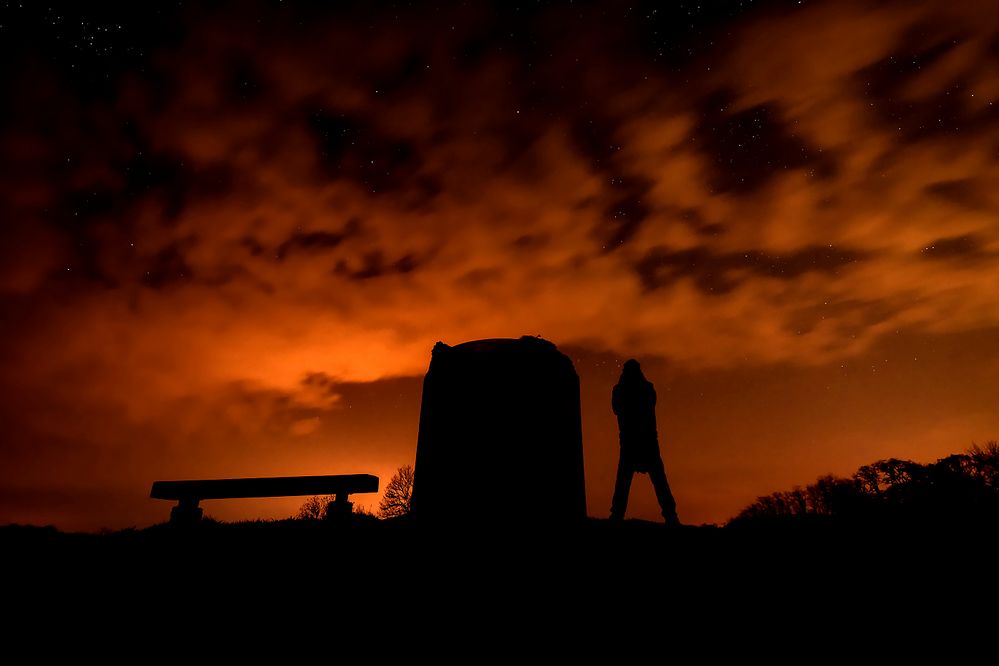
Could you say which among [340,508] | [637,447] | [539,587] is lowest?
[539,587]

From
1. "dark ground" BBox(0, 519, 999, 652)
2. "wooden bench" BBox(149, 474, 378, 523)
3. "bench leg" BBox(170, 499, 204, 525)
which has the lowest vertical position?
"dark ground" BBox(0, 519, 999, 652)

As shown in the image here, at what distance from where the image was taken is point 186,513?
7695 mm

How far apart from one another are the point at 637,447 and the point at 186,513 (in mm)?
6689

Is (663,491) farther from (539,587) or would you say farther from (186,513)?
(186,513)

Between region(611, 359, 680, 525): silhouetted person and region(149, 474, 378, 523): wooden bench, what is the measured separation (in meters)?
3.94

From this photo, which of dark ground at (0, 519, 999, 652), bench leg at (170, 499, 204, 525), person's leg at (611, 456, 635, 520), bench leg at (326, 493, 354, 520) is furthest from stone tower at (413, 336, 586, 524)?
bench leg at (170, 499, 204, 525)

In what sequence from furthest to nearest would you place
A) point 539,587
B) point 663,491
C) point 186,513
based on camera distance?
1. point 186,513
2. point 663,491
3. point 539,587

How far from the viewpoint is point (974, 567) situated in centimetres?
413

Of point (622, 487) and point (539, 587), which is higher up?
point (622, 487)

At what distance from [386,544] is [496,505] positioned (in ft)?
4.27

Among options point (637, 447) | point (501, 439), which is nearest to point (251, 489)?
point (501, 439)

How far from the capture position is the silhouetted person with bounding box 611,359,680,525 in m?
6.71

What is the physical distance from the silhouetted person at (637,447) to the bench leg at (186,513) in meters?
6.17

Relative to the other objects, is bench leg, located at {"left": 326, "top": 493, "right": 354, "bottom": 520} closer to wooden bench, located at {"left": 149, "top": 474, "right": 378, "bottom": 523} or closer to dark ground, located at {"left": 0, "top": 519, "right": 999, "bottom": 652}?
wooden bench, located at {"left": 149, "top": 474, "right": 378, "bottom": 523}
